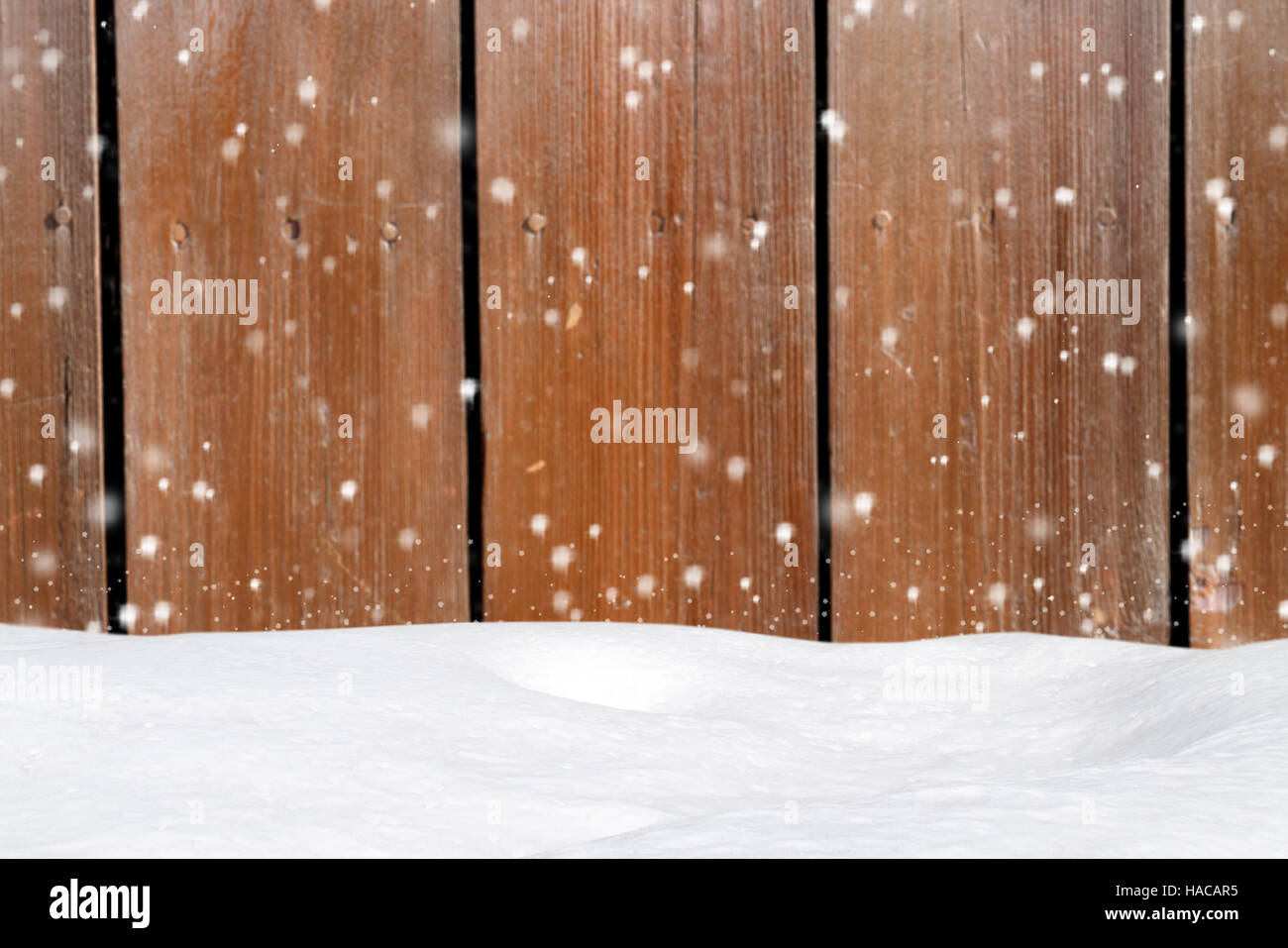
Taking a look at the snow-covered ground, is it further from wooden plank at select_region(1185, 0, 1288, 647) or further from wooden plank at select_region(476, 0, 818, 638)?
wooden plank at select_region(1185, 0, 1288, 647)

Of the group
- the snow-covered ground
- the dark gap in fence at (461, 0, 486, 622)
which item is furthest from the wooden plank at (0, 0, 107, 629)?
the dark gap in fence at (461, 0, 486, 622)

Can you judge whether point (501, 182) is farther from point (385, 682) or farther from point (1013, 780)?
point (1013, 780)

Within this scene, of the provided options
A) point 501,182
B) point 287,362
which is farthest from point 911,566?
point 287,362

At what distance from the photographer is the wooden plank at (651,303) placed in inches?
54.9

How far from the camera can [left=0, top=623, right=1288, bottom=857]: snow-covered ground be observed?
1.80 ft

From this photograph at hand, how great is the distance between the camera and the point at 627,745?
2.54ft

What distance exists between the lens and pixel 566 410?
4.60ft

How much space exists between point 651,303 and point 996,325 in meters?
0.46

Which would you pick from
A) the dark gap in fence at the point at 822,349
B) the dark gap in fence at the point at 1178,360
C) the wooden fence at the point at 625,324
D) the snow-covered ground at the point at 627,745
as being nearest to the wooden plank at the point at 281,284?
the wooden fence at the point at 625,324

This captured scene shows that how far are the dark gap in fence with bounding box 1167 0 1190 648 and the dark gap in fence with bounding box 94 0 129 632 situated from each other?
55.1 inches

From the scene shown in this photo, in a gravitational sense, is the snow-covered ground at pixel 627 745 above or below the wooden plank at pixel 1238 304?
below

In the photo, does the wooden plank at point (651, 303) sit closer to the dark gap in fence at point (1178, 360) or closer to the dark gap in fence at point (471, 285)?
the dark gap in fence at point (471, 285)

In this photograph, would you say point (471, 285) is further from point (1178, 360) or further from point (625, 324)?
point (1178, 360)

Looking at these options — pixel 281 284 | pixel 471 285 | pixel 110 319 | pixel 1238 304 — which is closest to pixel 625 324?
pixel 471 285
